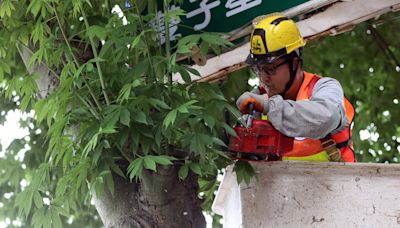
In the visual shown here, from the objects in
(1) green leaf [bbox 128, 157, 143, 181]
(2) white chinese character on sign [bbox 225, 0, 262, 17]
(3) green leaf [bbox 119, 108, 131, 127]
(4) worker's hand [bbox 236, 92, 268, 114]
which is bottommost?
(2) white chinese character on sign [bbox 225, 0, 262, 17]

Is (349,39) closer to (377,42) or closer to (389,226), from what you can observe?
(377,42)

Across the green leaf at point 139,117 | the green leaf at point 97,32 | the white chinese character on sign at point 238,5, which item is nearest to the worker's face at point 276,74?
the green leaf at point 139,117

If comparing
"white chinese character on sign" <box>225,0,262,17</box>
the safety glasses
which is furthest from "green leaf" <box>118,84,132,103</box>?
"white chinese character on sign" <box>225,0,262,17</box>

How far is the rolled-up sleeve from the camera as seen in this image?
2918 mm

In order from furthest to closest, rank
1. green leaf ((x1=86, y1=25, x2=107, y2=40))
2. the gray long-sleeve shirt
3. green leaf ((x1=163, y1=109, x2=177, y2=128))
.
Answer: green leaf ((x1=86, y1=25, x2=107, y2=40)), green leaf ((x1=163, y1=109, x2=177, y2=128)), the gray long-sleeve shirt

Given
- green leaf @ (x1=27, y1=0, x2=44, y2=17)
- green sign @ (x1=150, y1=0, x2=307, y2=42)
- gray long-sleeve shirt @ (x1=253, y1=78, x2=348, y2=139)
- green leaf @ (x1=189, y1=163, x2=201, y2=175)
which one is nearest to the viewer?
gray long-sleeve shirt @ (x1=253, y1=78, x2=348, y2=139)

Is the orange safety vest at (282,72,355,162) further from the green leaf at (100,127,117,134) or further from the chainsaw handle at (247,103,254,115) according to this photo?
the green leaf at (100,127,117,134)

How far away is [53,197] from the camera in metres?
3.61

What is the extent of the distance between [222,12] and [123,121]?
156 centimetres

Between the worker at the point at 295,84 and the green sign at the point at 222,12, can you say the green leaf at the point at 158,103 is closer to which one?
→ the worker at the point at 295,84

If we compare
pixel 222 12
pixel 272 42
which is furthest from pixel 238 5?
pixel 272 42

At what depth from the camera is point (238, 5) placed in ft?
14.6

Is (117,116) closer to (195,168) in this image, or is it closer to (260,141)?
(195,168)

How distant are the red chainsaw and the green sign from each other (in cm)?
130
